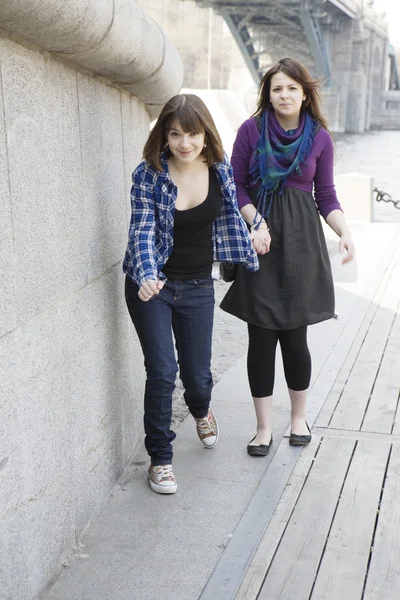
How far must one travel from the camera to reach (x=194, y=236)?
3.03 metres

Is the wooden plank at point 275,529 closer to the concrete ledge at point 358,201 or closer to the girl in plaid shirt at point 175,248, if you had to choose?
the girl in plaid shirt at point 175,248

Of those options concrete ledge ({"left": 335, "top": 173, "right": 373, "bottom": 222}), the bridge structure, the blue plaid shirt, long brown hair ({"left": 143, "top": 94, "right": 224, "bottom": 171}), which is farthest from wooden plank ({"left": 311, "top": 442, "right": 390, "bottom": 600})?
the bridge structure

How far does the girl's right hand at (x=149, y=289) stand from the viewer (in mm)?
2736

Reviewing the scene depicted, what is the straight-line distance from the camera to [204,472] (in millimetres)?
3342

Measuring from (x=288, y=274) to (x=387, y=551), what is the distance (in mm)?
1124

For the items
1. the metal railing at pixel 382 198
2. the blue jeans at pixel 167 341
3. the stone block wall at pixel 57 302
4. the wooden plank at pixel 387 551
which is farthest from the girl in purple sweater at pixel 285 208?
the metal railing at pixel 382 198

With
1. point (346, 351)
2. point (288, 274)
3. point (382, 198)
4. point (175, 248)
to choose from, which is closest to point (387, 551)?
point (288, 274)

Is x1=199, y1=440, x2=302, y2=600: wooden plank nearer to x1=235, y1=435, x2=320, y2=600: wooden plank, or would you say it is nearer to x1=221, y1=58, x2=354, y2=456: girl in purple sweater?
x1=235, y1=435, x2=320, y2=600: wooden plank

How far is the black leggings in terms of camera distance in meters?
3.40

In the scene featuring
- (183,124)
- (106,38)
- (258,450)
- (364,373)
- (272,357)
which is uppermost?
(106,38)

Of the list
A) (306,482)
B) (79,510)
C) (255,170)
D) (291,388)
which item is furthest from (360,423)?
(79,510)

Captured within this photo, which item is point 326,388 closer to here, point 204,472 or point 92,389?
Result: point 204,472

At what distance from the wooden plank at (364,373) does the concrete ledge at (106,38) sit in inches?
65.5

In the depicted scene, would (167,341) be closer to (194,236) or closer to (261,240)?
(194,236)
